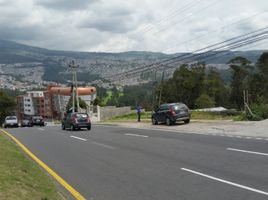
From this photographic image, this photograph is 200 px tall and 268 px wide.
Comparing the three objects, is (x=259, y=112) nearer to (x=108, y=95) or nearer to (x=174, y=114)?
(x=174, y=114)

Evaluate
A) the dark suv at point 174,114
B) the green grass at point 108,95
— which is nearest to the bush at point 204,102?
the dark suv at point 174,114

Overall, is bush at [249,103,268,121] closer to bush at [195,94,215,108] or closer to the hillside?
bush at [195,94,215,108]

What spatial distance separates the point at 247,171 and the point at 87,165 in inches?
188

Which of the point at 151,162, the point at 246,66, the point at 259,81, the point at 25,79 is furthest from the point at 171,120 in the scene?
the point at 25,79

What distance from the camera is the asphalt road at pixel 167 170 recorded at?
9.41 meters

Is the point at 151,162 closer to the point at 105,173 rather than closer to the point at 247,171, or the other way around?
the point at 105,173

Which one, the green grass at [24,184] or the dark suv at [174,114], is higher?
the dark suv at [174,114]

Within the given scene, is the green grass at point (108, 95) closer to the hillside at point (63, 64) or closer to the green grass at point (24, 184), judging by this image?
the hillside at point (63, 64)

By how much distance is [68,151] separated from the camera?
1867 centimetres

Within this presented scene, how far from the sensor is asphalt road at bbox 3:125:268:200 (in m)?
9.41

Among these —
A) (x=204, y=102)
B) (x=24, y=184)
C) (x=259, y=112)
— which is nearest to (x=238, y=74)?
(x=204, y=102)

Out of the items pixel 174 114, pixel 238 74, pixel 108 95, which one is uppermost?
pixel 238 74

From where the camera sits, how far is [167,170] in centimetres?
1246

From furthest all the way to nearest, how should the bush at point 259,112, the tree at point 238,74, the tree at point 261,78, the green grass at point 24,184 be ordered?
the tree at point 238,74 < the tree at point 261,78 < the bush at point 259,112 < the green grass at point 24,184
